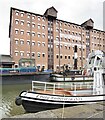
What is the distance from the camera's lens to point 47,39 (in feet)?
171

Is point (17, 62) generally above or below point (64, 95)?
above

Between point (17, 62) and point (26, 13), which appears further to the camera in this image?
point (26, 13)

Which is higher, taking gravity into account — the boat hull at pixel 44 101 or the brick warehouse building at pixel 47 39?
the brick warehouse building at pixel 47 39

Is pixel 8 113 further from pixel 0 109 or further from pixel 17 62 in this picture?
pixel 17 62

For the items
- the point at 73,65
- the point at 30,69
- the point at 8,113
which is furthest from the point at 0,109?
the point at 73,65

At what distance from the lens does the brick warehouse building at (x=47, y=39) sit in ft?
153

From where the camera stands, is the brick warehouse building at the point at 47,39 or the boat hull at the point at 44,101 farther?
the brick warehouse building at the point at 47,39

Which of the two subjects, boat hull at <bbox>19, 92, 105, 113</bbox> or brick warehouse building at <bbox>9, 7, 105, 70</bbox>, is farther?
brick warehouse building at <bbox>9, 7, 105, 70</bbox>

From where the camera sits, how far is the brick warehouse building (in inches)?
1832

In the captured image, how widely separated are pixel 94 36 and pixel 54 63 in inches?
842

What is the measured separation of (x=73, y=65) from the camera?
56875mm

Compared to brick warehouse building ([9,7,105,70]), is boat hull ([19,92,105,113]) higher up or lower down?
lower down

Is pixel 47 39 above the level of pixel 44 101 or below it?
above

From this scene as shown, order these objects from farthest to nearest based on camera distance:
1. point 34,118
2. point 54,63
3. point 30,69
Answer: point 54,63, point 30,69, point 34,118
